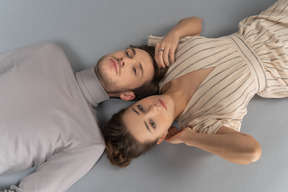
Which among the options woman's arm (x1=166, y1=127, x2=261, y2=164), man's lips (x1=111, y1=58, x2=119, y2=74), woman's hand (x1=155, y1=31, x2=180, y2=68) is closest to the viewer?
woman's arm (x1=166, y1=127, x2=261, y2=164)

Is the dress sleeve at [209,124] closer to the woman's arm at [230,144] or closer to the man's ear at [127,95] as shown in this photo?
the woman's arm at [230,144]

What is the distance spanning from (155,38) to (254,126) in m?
0.76

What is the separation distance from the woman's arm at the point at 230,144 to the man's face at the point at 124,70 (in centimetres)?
38

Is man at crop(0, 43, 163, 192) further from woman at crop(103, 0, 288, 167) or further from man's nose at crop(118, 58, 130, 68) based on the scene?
woman at crop(103, 0, 288, 167)

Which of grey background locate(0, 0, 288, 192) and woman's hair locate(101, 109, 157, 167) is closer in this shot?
woman's hair locate(101, 109, 157, 167)

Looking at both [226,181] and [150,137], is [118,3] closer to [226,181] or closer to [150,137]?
[150,137]

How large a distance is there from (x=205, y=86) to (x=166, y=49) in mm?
285

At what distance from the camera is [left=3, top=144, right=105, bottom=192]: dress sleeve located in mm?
1029

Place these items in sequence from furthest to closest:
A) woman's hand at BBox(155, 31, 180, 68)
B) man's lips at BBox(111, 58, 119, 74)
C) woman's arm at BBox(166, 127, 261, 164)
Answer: woman's hand at BBox(155, 31, 180, 68)
man's lips at BBox(111, 58, 119, 74)
woman's arm at BBox(166, 127, 261, 164)

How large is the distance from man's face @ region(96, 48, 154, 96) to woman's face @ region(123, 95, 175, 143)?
13 centimetres

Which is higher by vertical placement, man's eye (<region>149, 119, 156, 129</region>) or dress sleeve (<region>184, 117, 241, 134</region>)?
man's eye (<region>149, 119, 156, 129</region>)

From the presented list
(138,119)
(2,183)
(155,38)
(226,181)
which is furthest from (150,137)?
(2,183)

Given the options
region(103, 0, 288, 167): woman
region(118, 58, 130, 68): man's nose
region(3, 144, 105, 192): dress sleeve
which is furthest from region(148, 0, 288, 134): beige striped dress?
region(3, 144, 105, 192): dress sleeve

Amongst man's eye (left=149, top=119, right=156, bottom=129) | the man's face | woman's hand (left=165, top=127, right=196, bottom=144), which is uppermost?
the man's face
